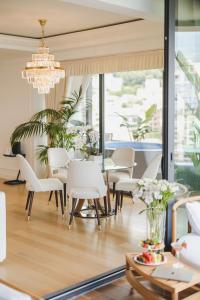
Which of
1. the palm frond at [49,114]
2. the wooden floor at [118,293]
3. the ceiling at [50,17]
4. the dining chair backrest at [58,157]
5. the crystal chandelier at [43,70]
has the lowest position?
the wooden floor at [118,293]

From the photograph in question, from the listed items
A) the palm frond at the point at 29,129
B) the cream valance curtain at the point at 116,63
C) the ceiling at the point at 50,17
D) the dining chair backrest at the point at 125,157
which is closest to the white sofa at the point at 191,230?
the ceiling at the point at 50,17

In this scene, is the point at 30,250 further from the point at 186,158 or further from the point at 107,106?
the point at 107,106

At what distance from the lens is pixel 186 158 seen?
466cm

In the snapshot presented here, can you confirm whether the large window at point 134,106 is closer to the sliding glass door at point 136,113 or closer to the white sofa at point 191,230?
the sliding glass door at point 136,113

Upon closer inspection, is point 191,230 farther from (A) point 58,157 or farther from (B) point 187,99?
(A) point 58,157

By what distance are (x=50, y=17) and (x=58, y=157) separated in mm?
2198

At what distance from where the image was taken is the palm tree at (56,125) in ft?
26.3

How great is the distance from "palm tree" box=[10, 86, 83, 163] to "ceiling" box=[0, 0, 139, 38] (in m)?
1.34

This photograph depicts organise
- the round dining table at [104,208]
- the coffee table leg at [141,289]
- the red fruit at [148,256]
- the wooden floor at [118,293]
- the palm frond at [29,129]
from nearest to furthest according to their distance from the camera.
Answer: the coffee table leg at [141,289]
the red fruit at [148,256]
the wooden floor at [118,293]
the round dining table at [104,208]
the palm frond at [29,129]

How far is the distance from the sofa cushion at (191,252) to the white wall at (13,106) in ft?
18.3

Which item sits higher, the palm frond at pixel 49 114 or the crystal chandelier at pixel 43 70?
the crystal chandelier at pixel 43 70

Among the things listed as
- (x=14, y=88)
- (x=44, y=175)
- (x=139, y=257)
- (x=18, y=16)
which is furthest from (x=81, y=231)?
(x=14, y=88)

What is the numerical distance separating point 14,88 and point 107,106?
2383 mm

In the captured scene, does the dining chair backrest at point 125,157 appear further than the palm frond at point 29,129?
No
